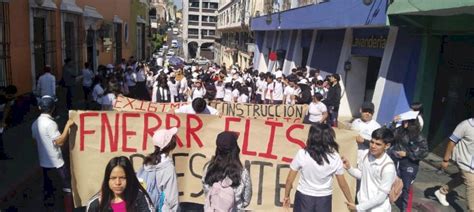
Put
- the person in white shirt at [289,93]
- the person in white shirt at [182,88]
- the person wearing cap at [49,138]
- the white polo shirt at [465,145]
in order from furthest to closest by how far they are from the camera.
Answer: the person in white shirt at [182,88] → the person in white shirt at [289,93] → the white polo shirt at [465,145] → the person wearing cap at [49,138]

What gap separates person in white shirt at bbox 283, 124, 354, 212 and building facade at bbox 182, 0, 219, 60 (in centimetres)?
9441

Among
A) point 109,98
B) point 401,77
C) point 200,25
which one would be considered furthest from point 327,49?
point 200,25

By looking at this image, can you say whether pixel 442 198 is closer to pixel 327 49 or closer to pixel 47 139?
pixel 47 139

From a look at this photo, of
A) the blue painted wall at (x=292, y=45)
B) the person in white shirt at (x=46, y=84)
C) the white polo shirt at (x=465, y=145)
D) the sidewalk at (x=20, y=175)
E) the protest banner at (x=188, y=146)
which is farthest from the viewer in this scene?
the blue painted wall at (x=292, y=45)

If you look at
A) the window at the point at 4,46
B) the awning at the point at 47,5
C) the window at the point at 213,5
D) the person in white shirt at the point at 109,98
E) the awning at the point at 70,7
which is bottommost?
the person in white shirt at the point at 109,98

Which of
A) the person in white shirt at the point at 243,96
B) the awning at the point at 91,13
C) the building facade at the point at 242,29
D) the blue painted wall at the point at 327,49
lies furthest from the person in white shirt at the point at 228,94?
the building facade at the point at 242,29

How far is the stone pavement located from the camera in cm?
666

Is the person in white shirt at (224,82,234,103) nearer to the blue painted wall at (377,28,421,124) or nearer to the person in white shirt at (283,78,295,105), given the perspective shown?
the person in white shirt at (283,78,295,105)

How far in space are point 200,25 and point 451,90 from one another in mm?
91889

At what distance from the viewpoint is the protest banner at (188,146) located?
228 inches

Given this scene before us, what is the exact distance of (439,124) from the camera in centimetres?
1012

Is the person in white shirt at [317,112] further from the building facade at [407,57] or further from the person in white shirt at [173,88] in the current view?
the person in white shirt at [173,88]

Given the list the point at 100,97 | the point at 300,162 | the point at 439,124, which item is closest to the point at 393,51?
the point at 439,124

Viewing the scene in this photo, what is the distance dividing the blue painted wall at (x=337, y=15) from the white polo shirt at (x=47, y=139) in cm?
725
